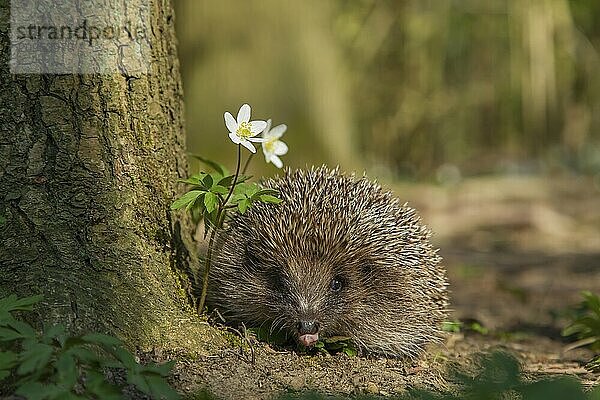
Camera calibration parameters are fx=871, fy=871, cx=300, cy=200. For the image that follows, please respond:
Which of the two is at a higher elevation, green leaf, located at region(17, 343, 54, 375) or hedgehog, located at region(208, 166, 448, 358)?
hedgehog, located at region(208, 166, 448, 358)

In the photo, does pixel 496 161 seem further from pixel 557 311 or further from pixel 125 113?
pixel 125 113

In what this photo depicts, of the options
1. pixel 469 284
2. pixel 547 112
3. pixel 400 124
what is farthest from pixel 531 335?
pixel 547 112

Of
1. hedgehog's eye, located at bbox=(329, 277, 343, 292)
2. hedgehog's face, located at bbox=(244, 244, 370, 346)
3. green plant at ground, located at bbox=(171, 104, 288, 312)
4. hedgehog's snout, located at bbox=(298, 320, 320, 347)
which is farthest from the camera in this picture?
hedgehog's eye, located at bbox=(329, 277, 343, 292)

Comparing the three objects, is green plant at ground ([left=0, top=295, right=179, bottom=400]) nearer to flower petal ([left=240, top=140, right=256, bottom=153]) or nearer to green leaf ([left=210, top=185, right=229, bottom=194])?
green leaf ([left=210, top=185, right=229, bottom=194])

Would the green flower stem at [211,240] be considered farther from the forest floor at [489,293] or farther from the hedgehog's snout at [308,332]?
the hedgehog's snout at [308,332]

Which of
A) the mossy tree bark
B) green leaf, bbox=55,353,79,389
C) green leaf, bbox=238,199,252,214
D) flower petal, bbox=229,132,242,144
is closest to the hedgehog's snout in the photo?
the mossy tree bark
